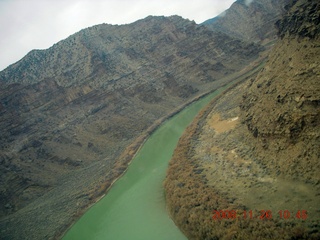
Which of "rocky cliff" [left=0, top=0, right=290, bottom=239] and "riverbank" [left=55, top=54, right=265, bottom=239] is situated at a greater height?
"rocky cliff" [left=0, top=0, right=290, bottom=239]

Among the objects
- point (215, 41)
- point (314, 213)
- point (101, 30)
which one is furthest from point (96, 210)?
point (215, 41)

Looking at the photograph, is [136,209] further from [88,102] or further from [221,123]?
[88,102]

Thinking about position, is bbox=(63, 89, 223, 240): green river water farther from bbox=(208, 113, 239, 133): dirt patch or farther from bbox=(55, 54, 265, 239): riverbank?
bbox=(208, 113, 239, 133): dirt patch

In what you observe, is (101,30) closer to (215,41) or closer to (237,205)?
(215,41)
